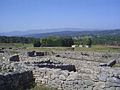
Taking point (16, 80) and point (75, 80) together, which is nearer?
point (75, 80)

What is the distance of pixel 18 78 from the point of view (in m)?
11.1

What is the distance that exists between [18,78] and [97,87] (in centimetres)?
327

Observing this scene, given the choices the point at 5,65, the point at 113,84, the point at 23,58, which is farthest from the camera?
the point at 23,58

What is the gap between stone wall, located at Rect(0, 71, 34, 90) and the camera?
10.4 meters

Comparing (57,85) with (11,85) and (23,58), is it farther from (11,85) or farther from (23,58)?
(23,58)

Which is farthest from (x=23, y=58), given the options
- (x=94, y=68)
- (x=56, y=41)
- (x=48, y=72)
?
(x=56, y=41)

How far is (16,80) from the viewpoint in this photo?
10969 millimetres

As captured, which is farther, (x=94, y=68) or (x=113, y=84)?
(x=94, y=68)

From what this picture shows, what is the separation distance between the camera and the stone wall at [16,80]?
34.2 feet

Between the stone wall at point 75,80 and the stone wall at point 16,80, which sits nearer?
the stone wall at point 75,80

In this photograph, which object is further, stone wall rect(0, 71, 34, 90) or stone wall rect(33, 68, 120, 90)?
stone wall rect(0, 71, 34, 90)

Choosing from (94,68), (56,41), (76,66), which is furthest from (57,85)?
(56,41)

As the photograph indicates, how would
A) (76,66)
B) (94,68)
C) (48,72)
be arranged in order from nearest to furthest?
(48,72)
(94,68)
(76,66)

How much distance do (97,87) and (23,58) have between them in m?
14.2
